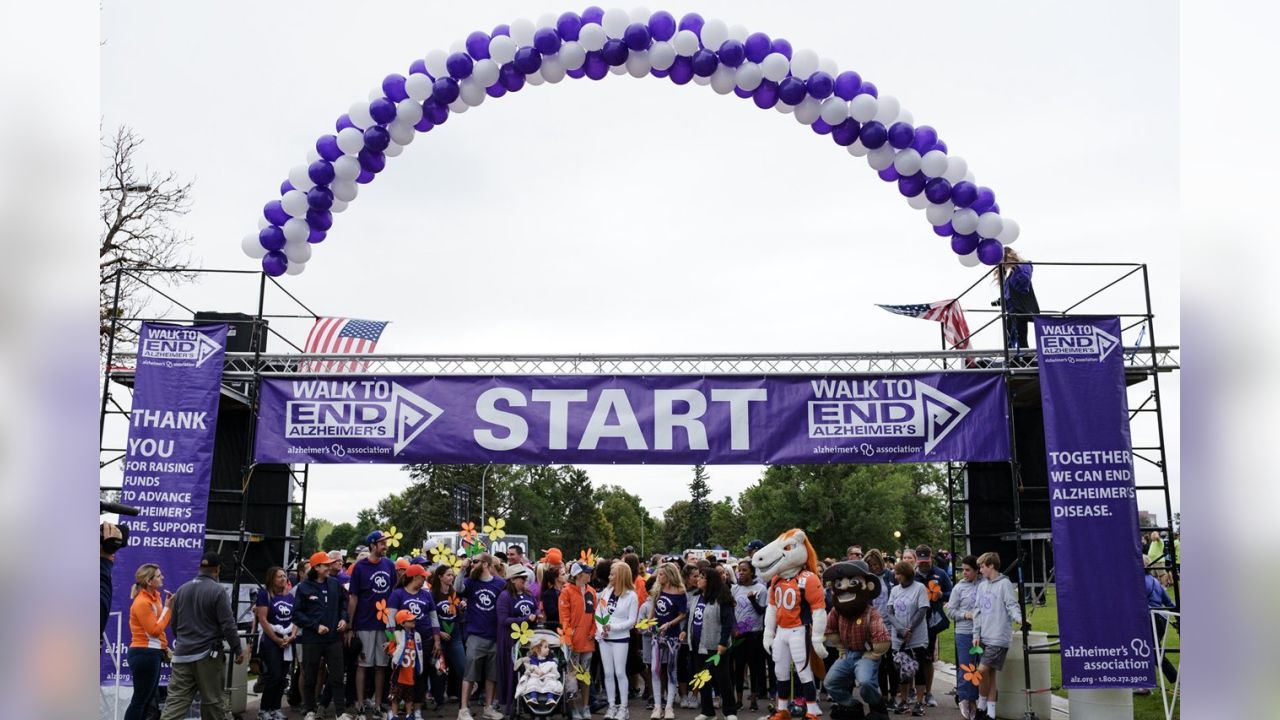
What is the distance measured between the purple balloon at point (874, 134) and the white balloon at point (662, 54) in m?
2.30

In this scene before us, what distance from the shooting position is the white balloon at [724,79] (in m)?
10.6

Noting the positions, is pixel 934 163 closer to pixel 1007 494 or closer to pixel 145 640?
pixel 1007 494

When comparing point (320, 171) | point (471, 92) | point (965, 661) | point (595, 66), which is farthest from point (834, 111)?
point (965, 661)

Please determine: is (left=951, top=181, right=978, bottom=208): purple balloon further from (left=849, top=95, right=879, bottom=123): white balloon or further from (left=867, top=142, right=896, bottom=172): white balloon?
(left=849, top=95, right=879, bottom=123): white balloon

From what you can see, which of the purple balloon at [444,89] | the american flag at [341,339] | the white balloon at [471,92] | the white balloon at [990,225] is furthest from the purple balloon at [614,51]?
the white balloon at [990,225]

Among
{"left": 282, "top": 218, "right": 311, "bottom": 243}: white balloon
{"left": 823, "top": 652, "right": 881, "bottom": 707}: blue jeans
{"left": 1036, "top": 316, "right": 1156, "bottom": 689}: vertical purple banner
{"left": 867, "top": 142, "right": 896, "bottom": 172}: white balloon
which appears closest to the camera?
{"left": 823, "top": 652, "right": 881, "bottom": 707}: blue jeans

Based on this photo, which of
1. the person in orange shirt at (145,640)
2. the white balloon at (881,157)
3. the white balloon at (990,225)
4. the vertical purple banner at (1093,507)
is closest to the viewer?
the person in orange shirt at (145,640)

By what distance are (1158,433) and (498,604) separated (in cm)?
757

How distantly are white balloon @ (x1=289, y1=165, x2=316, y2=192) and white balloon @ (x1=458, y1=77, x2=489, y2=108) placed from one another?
2.00 metres

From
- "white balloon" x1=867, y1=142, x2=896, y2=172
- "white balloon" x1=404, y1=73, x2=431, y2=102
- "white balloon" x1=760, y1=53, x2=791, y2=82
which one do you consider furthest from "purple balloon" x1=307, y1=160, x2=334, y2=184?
"white balloon" x1=867, y1=142, x2=896, y2=172

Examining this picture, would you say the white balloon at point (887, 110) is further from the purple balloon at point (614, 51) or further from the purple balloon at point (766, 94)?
the purple balloon at point (614, 51)

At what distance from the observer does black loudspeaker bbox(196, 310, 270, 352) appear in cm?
1146
